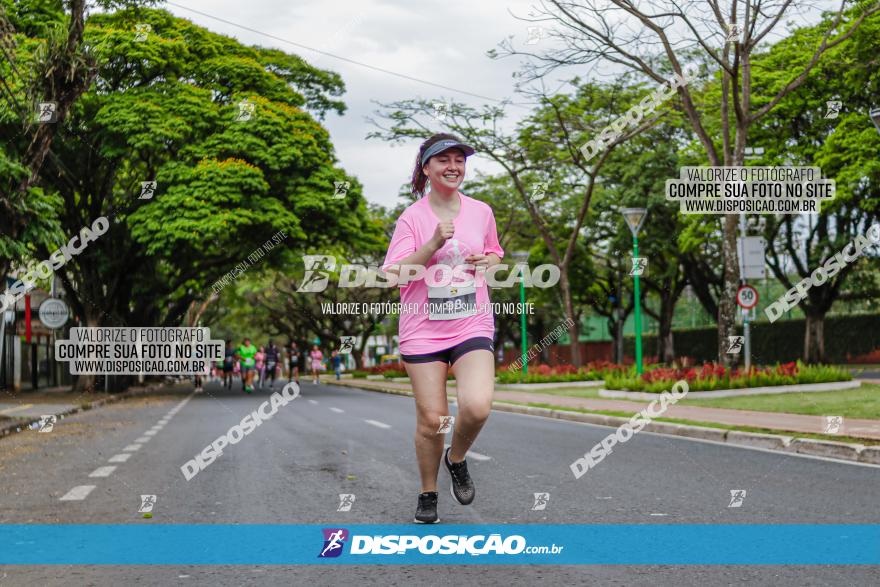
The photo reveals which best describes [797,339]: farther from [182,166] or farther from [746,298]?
[182,166]

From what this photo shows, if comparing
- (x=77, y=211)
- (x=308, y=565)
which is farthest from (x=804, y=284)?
(x=308, y=565)

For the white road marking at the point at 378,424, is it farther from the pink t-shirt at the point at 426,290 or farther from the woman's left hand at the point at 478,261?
the woman's left hand at the point at 478,261

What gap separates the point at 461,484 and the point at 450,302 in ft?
3.45

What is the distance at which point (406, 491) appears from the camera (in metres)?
7.39

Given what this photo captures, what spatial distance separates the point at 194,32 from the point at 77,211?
689 centimetres

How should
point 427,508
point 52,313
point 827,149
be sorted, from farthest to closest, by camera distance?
point 827,149 → point 52,313 → point 427,508

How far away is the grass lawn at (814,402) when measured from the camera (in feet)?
45.3

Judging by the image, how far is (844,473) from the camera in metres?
8.12

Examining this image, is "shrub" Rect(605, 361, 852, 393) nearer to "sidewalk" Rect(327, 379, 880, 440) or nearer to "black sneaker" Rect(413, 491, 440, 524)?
"sidewalk" Rect(327, 379, 880, 440)

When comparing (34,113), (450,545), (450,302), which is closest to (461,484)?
(450,545)

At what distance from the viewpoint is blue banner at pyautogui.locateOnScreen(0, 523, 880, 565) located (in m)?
4.93

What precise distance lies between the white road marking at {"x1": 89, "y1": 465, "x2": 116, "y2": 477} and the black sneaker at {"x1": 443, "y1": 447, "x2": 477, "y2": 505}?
188 inches

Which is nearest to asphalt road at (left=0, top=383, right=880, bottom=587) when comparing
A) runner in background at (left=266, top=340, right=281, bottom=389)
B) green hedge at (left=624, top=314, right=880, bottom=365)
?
runner in background at (left=266, top=340, right=281, bottom=389)

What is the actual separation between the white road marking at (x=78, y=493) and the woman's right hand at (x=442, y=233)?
4.28m
